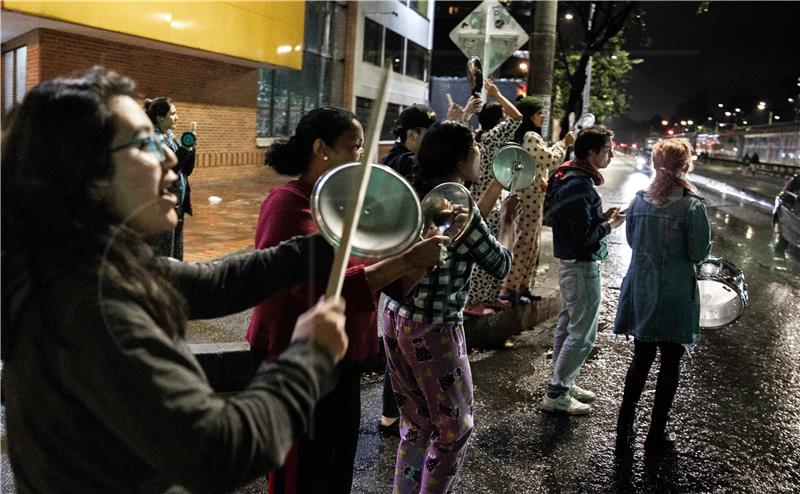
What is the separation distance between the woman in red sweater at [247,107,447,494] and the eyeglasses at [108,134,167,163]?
3.21 ft

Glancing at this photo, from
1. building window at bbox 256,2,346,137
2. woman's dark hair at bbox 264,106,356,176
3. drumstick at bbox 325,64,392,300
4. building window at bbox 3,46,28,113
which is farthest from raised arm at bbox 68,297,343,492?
building window at bbox 256,2,346,137

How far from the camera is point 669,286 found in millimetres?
4141

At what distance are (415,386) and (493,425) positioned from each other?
5.63 feet

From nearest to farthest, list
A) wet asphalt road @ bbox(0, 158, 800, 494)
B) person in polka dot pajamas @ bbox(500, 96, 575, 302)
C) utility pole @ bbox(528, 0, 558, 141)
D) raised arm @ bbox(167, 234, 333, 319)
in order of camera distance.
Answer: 1. raised arm @ bbox(167, 234, 333, 319)
2. wet asphalt road @ bbox(0, 158, 800, 494)
3. person in polka dot pajamas @ bbox(500, 96, 575, 302)
4. utility pole @ bbox(528, 0, 558, 141)

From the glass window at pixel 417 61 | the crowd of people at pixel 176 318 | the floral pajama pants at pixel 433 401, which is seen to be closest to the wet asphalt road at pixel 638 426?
the floral pajama pants at pixel 433 401

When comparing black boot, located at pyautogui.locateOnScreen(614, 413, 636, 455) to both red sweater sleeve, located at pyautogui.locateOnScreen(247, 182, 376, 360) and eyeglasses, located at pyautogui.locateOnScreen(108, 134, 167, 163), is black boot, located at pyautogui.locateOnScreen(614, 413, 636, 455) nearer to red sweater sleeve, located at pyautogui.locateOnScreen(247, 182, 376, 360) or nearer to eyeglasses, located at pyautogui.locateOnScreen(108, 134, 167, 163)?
red sweater sleeve, located at pyautogui.locateOnScreen(247, 182, 376, 360)

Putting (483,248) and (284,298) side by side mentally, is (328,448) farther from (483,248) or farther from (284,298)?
(483,248)

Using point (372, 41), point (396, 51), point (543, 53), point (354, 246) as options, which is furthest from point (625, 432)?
point (396, 51)

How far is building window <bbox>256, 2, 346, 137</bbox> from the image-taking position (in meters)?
20.4

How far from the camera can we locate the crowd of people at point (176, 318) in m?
1.24

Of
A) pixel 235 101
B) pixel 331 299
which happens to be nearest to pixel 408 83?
pixel 235 101

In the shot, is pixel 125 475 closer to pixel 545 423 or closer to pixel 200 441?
pixel 200 441

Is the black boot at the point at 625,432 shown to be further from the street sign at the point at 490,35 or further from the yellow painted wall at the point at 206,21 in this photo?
the yellow painted wall at the point at 206,21

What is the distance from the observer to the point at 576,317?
4797 millimetres
